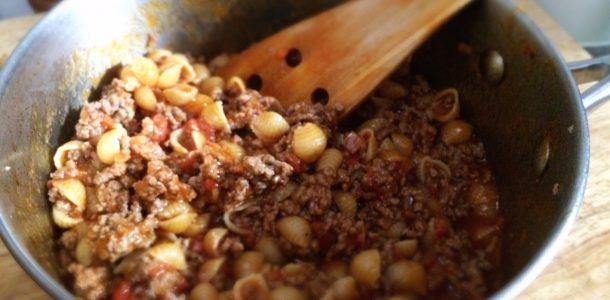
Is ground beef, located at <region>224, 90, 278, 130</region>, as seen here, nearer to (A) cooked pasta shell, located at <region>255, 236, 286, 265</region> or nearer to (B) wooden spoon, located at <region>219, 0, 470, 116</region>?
(B) wooden spoon, located at <region>219, 0, 470, 116</region>

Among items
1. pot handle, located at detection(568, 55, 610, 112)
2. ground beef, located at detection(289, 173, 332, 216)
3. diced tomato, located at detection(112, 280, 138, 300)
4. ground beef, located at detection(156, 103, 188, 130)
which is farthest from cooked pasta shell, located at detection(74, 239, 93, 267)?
pot handle, located at detection(568, 55, 610, 112)

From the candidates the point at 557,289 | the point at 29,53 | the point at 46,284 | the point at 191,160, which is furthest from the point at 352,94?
the point at 46,284

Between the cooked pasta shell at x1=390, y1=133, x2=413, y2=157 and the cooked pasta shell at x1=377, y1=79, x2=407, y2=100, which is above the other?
the cooked pasta shell at x1=377, y1=79, x2=407, y2=100

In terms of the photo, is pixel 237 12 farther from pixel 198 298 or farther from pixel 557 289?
pixel 557 289

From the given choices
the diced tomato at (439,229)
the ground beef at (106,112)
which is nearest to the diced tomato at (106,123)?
the ground beef at (106,112)

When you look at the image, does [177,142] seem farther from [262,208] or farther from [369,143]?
[369,143]

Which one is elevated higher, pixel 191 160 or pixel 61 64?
pixel 61 64

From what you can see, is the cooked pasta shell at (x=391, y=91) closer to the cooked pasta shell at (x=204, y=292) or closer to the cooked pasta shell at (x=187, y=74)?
the cooked pasta shell at (x=187, y=74)

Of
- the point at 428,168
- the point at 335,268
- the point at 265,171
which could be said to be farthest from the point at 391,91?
the point at 335,268
